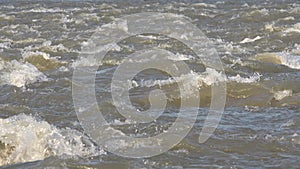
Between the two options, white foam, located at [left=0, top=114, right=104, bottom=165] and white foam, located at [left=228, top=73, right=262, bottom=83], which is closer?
white foam, located at [left=0, top=114, right=104, bottom=165]

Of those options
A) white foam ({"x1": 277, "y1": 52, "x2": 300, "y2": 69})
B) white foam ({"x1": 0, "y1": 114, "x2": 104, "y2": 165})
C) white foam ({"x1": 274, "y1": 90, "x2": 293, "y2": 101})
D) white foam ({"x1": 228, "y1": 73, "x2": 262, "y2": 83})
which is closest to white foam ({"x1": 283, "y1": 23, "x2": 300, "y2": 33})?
white foam ({"x1": 277, "y1": 52, "x2": 300, "y2": 69})

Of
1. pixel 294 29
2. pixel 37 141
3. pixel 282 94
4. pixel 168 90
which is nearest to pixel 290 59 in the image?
pixel 282 94

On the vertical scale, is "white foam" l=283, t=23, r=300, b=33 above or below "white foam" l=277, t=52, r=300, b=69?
above

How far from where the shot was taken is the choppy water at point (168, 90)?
550 centimetres

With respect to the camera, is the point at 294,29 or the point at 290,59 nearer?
the point at 290,59

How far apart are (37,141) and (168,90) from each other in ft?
8.38

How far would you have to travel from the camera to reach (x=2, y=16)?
1653 cm

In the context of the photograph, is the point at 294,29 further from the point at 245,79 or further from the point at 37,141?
the point at 37,141

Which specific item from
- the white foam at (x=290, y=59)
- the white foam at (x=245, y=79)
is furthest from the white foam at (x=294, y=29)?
the white foam at (x=245, y=79)

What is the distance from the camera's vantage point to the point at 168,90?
792 centimetres

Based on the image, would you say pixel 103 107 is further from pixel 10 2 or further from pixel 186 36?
pixel 10 2

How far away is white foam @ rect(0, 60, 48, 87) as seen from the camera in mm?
8320

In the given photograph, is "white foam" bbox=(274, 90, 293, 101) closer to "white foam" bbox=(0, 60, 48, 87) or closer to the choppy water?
the choppy water

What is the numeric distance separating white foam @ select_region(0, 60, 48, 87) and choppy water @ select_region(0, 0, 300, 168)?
0.06 feet
